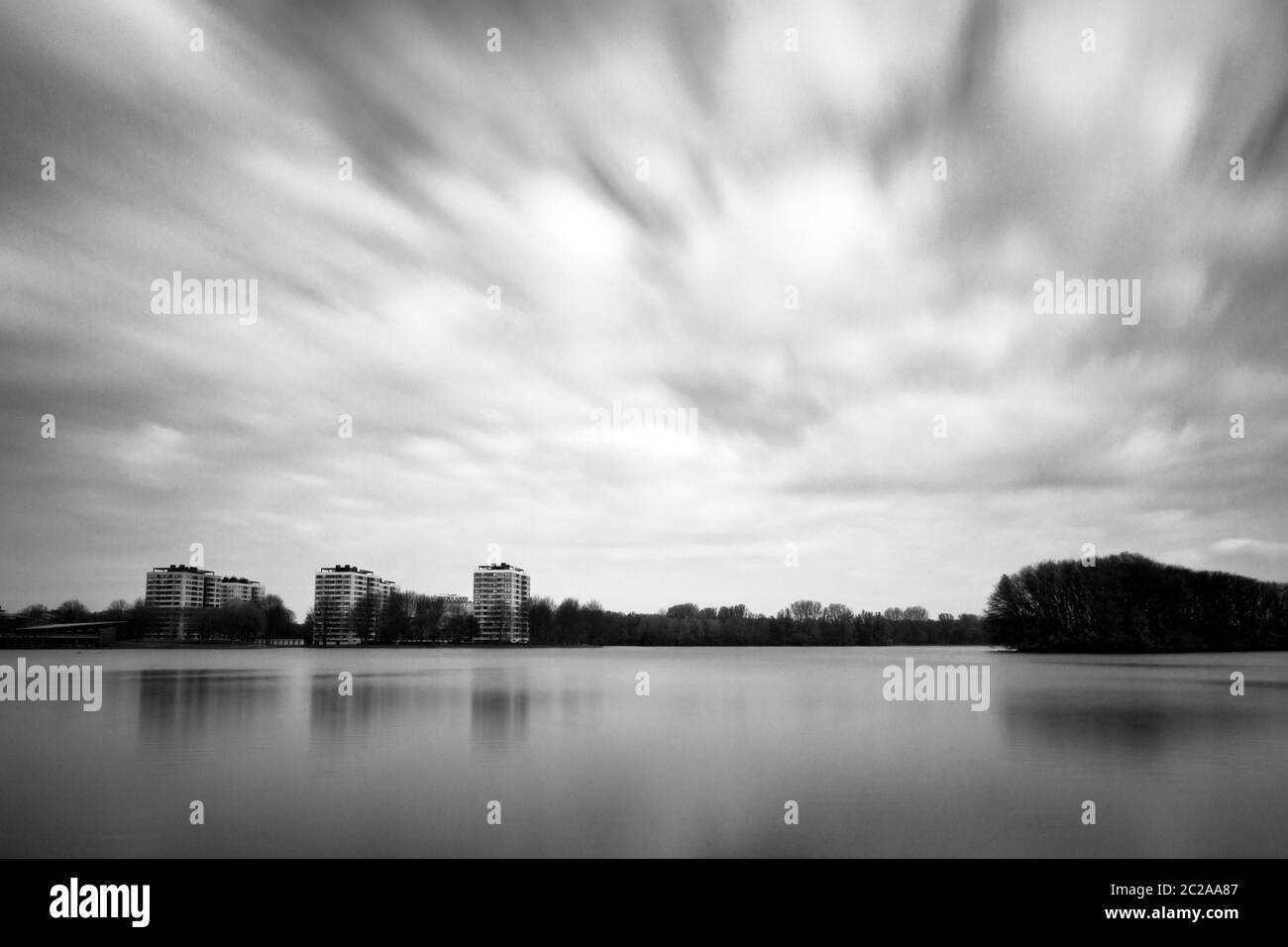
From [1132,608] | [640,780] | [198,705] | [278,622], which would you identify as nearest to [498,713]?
[198,705]

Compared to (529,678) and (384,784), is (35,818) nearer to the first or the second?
(384,784)

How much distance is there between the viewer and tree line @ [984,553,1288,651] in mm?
105438

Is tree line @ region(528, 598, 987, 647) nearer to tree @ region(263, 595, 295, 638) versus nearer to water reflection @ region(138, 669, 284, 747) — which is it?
tree @ region(263, 595, 295, 638)

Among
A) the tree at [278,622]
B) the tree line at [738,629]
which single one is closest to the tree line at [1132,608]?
the tree line at [738,629]

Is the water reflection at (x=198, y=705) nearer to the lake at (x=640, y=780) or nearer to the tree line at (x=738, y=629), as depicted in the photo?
the lake at (x=640, y=780)

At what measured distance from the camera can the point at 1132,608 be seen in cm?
10575

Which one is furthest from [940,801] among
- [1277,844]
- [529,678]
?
[529,678]

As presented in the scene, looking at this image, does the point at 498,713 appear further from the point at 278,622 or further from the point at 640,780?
the point at 278,622

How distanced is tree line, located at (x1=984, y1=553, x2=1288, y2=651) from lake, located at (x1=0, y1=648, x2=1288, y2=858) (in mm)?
80670

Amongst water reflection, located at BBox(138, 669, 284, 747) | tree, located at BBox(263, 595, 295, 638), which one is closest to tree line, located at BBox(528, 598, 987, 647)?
tree, located at BBox(263, 595, 295, 638)

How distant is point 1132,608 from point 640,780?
110m

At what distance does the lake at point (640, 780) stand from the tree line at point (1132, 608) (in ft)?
265

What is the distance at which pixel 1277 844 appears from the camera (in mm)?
13289

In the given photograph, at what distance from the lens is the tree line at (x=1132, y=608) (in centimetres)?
10544
